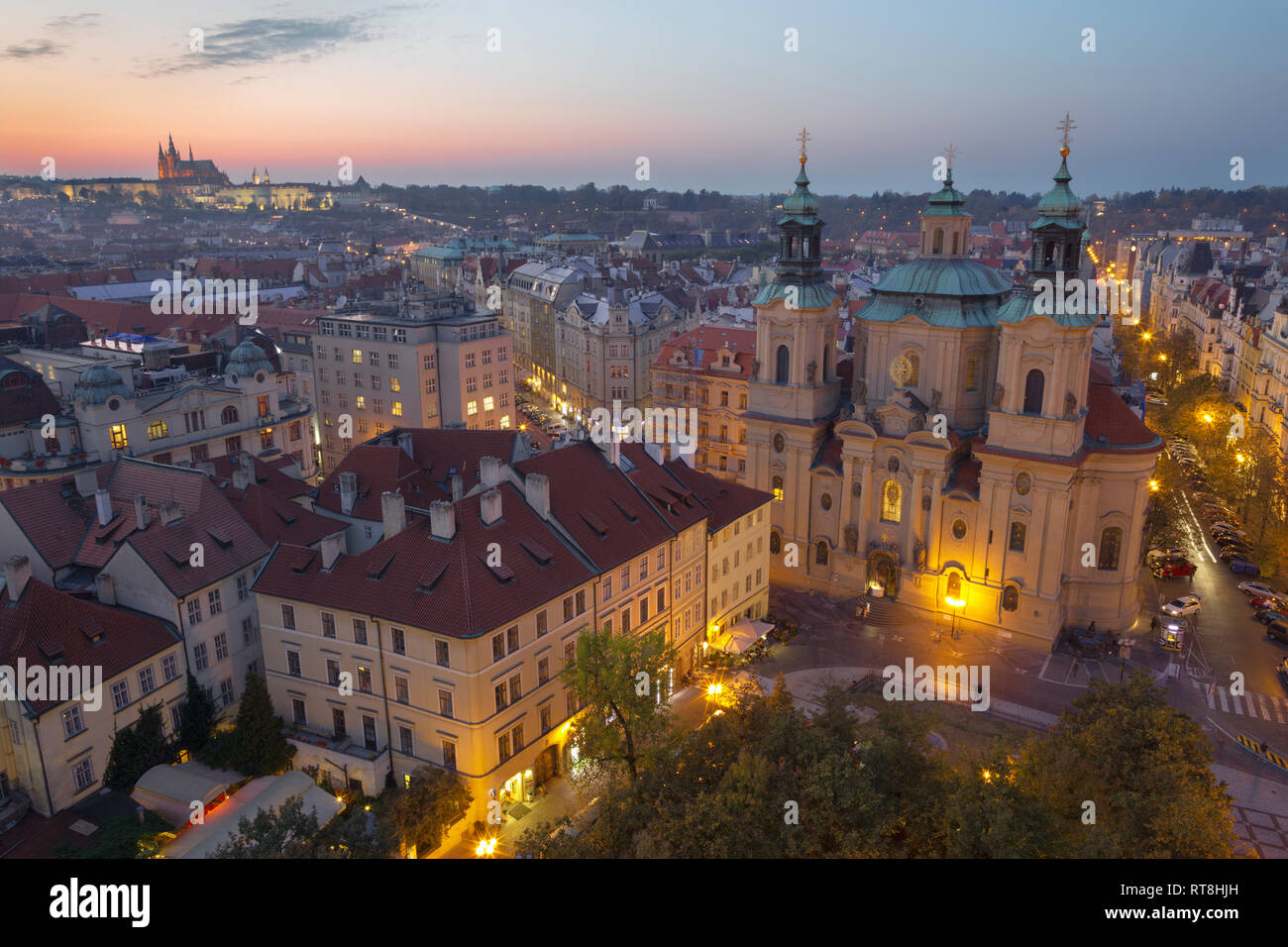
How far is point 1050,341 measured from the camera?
173 feet

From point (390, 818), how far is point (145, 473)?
1058 inches

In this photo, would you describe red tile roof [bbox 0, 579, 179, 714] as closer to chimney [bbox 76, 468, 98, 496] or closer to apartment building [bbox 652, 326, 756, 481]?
chimney [bbox 76, 468, 98, 496]

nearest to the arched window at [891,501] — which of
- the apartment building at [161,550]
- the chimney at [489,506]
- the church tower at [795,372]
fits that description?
the church tower at [795,372]

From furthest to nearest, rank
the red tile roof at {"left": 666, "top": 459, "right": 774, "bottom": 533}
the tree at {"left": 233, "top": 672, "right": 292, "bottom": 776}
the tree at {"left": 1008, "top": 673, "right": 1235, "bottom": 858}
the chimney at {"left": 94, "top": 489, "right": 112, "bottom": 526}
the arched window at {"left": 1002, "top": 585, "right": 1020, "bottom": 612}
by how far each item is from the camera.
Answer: the arched window at {"left": 1002, "top": 585, "right": 1020, "bottom": 612}
the red tile roof at {"left": 666, "top": 459, "right": 774, "bottom": 533}
the chimney at {"left": 94, "top": 489, "right": 112, "bottom": 526}
the tree at {"left": 233, "top": 672, "right": 292, "bottom": 776}
the tree at {"left": 1008, "top": 673, "right": 1235, "bottom": 858}

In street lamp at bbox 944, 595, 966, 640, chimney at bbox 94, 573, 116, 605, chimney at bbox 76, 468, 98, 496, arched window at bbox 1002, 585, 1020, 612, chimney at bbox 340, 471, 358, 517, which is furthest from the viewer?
street lamp at bbox 944, 595, 966, 640

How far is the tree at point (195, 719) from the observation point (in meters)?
42.5

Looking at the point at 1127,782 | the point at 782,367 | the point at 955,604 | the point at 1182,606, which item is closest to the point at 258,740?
the point at 1127,782

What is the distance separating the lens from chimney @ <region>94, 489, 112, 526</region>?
46669mm

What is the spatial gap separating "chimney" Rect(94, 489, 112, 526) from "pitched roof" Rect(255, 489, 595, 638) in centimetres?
1076

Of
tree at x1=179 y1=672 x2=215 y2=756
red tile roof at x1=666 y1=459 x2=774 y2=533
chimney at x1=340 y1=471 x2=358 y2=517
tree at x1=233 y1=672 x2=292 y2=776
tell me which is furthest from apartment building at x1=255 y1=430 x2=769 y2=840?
chimney at x1=340 y1=471 x2=358 y2=517

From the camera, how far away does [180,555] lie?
44031mm

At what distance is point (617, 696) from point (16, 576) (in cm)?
2644

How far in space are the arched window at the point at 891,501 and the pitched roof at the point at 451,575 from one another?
85.0ft

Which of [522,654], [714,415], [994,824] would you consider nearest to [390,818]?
[522,654]
